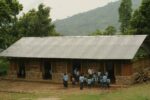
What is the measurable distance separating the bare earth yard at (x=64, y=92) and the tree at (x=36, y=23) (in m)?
18.9

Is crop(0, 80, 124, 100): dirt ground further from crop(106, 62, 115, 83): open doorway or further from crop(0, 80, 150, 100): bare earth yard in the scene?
crop(106, 62, 115, 83): open doorway

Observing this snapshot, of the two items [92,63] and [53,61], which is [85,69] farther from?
[53,61]

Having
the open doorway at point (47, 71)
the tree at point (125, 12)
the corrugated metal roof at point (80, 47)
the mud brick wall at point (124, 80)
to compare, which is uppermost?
the tree at point (125, 12)

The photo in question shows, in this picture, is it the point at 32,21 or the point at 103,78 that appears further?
the point at 32,21

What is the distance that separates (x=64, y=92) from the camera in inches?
1153

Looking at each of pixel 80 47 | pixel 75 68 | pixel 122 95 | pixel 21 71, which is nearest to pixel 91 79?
pixel 75 68

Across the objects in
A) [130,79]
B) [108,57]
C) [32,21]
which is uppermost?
[32,21]

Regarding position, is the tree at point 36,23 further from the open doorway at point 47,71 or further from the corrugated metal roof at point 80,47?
the open doorway at point 47,71

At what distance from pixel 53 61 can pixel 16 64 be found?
4.78m

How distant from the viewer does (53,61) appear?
35.1 m

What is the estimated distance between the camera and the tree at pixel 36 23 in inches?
2053

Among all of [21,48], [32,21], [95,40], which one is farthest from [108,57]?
[32,21]

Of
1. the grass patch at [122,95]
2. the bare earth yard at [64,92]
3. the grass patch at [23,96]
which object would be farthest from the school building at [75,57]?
the grass patch at [23,96]

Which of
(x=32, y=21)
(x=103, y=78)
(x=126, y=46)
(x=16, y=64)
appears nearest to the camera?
(x=103, y=78)
